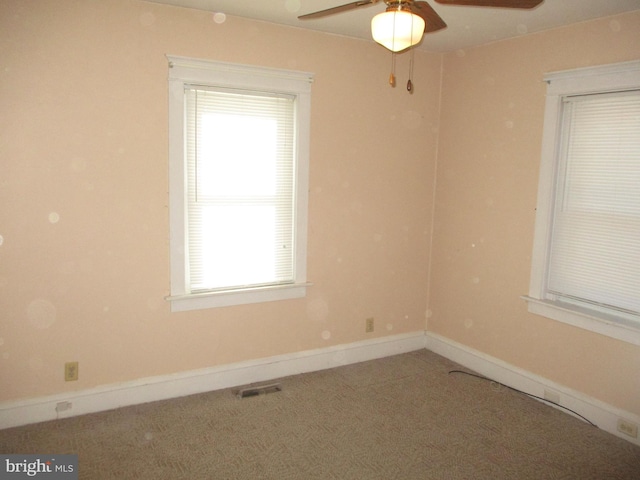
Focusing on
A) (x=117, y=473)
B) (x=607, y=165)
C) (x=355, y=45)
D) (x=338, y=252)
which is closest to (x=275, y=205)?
(x=338, y=252)

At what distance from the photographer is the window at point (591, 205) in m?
3.03

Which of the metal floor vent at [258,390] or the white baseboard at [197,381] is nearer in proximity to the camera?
the white baseboard at [197,381]

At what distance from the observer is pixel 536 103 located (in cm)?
349

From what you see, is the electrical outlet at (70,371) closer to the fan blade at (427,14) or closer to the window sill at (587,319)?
the fan blade at (427,14)

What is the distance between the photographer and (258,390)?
3.56 meters

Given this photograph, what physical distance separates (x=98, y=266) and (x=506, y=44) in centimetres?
334

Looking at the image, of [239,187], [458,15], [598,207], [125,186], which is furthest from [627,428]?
[125,186]

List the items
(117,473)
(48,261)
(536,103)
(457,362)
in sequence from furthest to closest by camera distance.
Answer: (457,362) < (536,103) < (48,261) < (117,473)

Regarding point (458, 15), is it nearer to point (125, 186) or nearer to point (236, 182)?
point (236, 182)

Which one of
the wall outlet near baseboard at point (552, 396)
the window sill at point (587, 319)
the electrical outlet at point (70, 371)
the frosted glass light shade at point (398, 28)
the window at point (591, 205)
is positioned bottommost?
the wall outlet near baseboard at point (552, 396)

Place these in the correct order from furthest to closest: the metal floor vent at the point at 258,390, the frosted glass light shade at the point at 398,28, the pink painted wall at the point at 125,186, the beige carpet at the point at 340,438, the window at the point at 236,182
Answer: the metal floor vent at the point at 258,390 < the window at the point at 236,182 < the pink painted wall at the point at 125,186 < the beige carpet at the point at 340,438 < the frosted glass light shade at the point at 398,28

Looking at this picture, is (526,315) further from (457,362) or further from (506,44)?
(506,44)

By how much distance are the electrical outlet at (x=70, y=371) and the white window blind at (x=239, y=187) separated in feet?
2.88

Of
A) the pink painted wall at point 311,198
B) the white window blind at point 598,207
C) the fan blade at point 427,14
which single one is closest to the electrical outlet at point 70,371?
the pink painted wall at point 311,198
